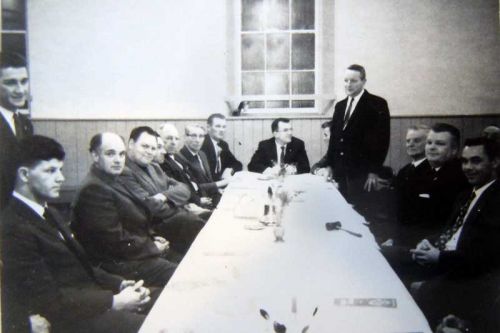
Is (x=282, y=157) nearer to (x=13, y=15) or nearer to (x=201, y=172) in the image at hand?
(x=201, y=172)

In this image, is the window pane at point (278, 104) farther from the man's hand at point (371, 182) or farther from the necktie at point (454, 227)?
the necktie at point (454, 227)

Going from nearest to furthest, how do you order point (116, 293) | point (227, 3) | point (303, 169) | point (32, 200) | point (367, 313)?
point (367, 313) < point (32, 200) < point (116, 293) < point (227, 3) < point (303, 169)

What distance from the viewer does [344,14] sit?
6.20ft

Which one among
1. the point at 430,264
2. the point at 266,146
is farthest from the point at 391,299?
the point at 266,146

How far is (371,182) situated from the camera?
2.09 meters

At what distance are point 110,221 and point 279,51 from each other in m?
1.09

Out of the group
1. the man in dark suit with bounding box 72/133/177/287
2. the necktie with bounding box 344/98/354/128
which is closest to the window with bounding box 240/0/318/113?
the necktie with bounding box 344/98/354/128

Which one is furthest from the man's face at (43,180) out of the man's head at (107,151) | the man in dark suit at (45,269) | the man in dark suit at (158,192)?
the man in dark suit at (158,192)

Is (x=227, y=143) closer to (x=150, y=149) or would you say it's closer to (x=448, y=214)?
(x=150, y=149)

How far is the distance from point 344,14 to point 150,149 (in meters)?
1.25

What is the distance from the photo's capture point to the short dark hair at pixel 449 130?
1.85 m

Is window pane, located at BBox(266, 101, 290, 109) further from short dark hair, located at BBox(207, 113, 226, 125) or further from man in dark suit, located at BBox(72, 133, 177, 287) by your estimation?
man in dark suit, located at BBox(72, 133, 177, 287)

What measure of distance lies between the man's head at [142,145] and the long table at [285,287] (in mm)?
720

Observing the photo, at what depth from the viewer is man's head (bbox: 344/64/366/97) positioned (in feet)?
6.44
